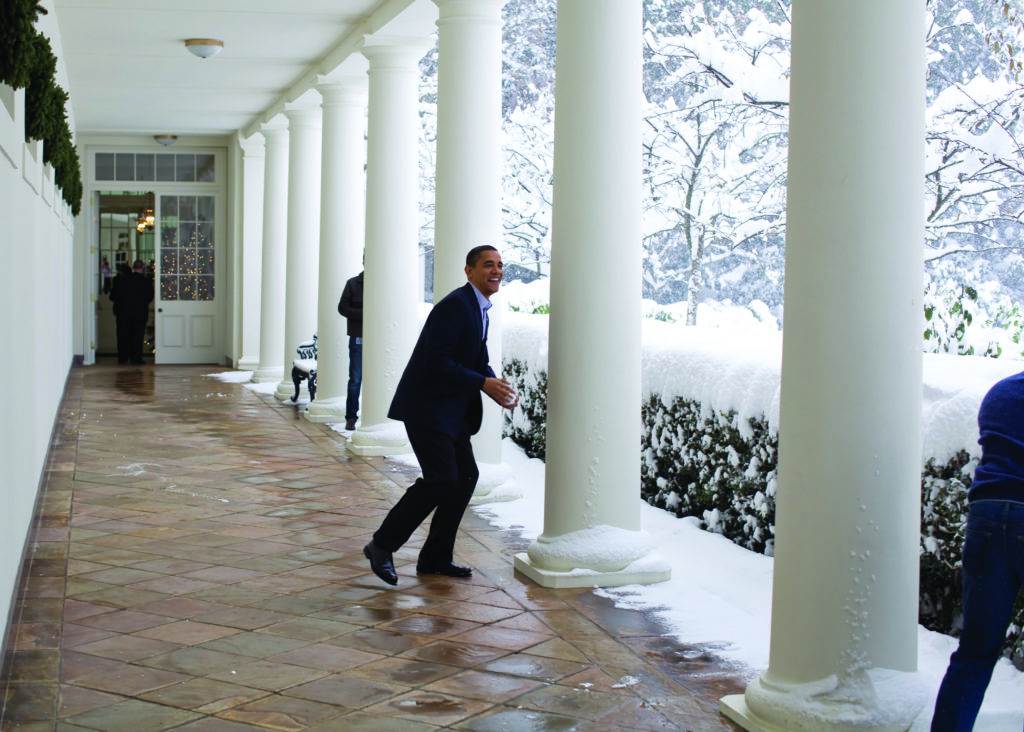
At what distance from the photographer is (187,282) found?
20.5 m

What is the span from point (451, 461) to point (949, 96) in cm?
763

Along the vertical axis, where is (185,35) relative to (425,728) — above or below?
above

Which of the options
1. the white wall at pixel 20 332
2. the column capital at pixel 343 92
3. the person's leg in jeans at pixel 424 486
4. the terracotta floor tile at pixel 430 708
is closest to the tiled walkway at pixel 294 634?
the terracotta floor tile at pixel 430 708

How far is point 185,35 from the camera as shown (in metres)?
11.6

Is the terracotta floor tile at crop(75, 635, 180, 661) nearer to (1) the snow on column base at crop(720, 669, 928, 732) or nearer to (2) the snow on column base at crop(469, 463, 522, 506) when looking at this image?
(1) the snow on column base at crop(720, 669, 928, 732)

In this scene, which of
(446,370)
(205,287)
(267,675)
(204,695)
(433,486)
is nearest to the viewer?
(204,695)

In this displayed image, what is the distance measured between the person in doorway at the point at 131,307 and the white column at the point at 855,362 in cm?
1799

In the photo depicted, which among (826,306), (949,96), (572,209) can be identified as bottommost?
(826,306)

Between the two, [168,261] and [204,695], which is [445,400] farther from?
[168,261]

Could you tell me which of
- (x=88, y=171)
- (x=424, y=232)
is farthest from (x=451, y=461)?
(x=424, y=232)

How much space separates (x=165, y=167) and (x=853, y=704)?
59.2 feet

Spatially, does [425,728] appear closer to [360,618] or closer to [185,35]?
[360,618]

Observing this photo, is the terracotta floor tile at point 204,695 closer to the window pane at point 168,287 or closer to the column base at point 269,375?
the column base at point 269,375

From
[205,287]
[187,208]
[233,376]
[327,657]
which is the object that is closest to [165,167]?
[187,208]
